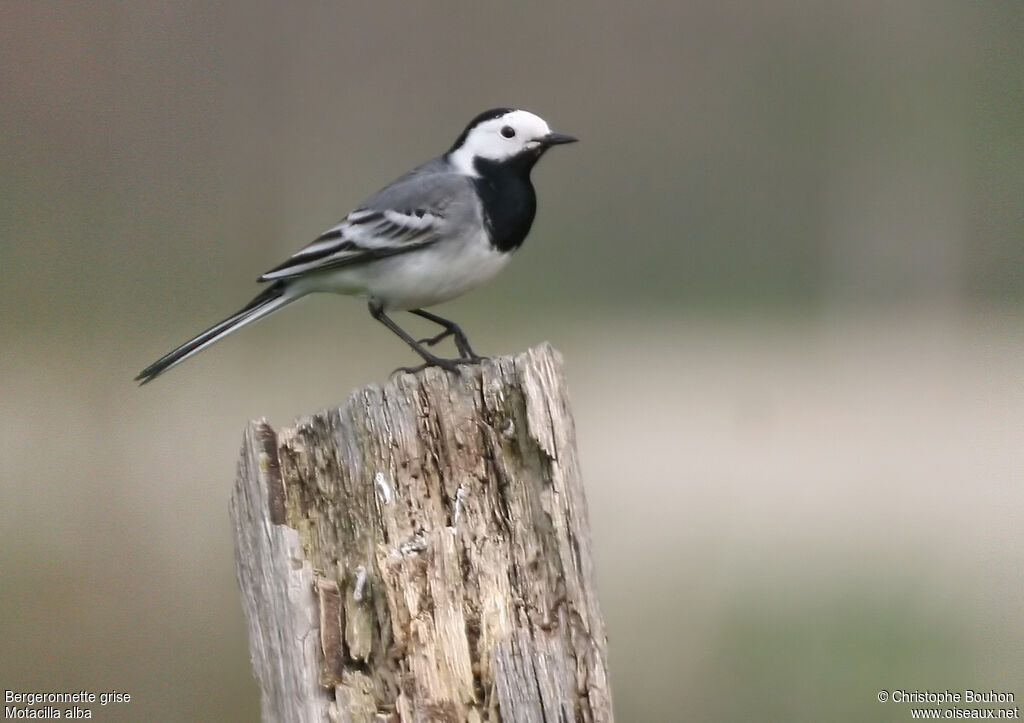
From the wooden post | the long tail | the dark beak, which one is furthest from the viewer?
the dark beak

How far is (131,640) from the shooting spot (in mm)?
6043

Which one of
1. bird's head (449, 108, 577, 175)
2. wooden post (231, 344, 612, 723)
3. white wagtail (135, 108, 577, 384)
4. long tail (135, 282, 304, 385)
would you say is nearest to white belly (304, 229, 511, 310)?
white wagtail (135, 108, 577, 384)

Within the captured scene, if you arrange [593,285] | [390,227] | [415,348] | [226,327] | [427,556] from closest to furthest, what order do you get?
[427,556], [415,348], [226,327], [390,227], [593,285]

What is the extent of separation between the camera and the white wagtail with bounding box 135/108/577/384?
15.2 ft

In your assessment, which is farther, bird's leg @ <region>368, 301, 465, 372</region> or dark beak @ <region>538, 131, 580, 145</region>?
dark beak @ <region>538, 131, 580, 145</region>

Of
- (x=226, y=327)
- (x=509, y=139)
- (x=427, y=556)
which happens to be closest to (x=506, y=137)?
(x=509, y=139)

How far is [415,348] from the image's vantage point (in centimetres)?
442

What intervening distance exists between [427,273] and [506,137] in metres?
0.72

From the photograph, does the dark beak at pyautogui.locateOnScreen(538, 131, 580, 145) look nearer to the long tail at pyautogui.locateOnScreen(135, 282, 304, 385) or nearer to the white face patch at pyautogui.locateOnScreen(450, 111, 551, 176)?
the white face patch at pyautogui.locateOnScreen(450, 111, 551, 176)

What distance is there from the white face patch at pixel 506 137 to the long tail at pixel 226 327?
0.83 metres

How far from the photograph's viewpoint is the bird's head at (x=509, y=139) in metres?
5.04

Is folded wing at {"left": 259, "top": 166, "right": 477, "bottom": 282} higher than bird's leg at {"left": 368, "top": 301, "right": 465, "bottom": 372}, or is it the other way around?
folded wing at {"left": 259, "top": 166, "right": 477, "bottom": 282}

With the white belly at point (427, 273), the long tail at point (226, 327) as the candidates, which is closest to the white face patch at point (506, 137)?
the white belly at point (427, 273)

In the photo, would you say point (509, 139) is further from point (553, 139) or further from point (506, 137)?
point (553, 139)
